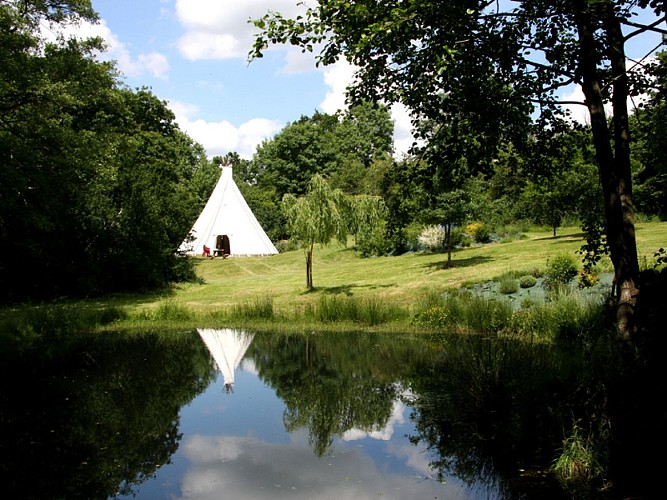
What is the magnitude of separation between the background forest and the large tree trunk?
66cm

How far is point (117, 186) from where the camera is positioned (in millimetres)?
19188

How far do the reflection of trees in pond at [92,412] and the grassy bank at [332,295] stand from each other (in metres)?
A: 1.82

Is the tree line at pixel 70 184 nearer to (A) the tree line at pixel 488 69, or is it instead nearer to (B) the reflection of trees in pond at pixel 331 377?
(B) the reflection of trees in pond at pixel 331 377

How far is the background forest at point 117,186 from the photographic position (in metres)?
6.46

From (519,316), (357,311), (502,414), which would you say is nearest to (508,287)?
(519,316)

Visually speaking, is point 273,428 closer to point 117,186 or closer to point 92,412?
point 92,412

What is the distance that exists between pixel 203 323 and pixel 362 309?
375 centimetres

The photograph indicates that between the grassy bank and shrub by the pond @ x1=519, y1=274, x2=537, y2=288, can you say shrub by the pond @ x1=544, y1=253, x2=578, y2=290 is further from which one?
the grassy bank

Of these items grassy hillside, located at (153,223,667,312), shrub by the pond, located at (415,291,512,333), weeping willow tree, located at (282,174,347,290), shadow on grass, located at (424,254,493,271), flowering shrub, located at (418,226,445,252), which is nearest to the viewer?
shrub by the pond, located at (415,291,512,333)

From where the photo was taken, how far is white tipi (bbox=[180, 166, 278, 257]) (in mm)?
29500

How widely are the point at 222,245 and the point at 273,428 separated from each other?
24017 millimetres

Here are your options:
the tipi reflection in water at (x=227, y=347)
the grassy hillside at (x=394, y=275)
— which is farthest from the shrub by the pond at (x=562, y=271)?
the tipi reflection in water at (x=227, y=347)

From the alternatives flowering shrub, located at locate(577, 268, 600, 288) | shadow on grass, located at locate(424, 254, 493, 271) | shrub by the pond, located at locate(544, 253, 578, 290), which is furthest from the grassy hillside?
flowering shrub, located at locate(577, 268, 600, 288)

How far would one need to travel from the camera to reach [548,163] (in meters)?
6.44
